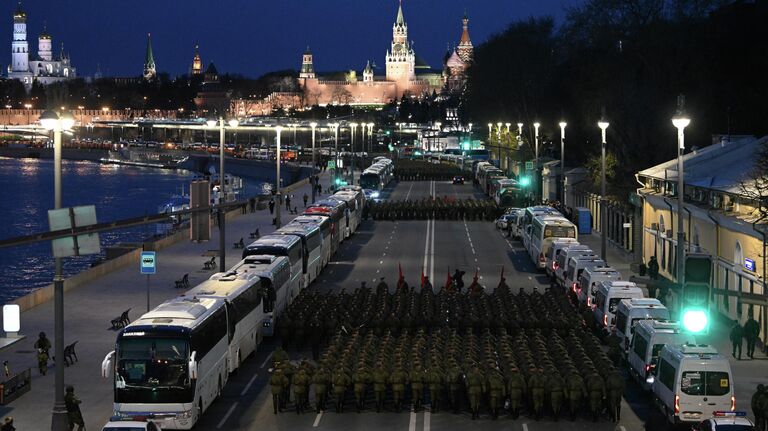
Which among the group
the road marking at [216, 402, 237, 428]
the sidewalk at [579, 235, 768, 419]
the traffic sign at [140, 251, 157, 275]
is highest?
the traffic sign at [140, 251, 157, 275]

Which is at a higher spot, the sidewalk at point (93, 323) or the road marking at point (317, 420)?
the sidewalk at point (93, 323)

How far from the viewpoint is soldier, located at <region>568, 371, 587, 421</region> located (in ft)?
79.9

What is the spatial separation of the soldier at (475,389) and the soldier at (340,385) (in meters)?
2.31

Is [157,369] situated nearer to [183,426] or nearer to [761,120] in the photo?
[183,426]

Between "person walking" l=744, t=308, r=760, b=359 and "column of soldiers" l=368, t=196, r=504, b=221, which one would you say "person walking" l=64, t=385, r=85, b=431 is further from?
"column of soldiers" l=368, t=196, r=504, b=221

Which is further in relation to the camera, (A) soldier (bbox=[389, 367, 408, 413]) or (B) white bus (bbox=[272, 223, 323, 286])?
(B) white bus (bbox=[272, 223, 323, 286])

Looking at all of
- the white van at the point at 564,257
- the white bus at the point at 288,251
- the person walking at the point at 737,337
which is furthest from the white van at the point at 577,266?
the white bus at the point at 288,251

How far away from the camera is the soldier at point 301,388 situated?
25047 mm

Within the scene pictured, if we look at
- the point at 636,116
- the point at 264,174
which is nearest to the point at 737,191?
the point at 636,116

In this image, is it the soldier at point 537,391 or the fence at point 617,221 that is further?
the fence at point 617,221

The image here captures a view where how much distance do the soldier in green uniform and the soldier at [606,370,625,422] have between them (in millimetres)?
1609

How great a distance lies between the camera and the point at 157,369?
22.8 metres

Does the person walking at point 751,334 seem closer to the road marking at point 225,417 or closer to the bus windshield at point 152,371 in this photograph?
the road marking at point 225,417

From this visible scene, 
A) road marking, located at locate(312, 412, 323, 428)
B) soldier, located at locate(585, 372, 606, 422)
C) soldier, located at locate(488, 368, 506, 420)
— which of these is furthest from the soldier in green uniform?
road marking, located at locate(312, 412, 323, 428)
